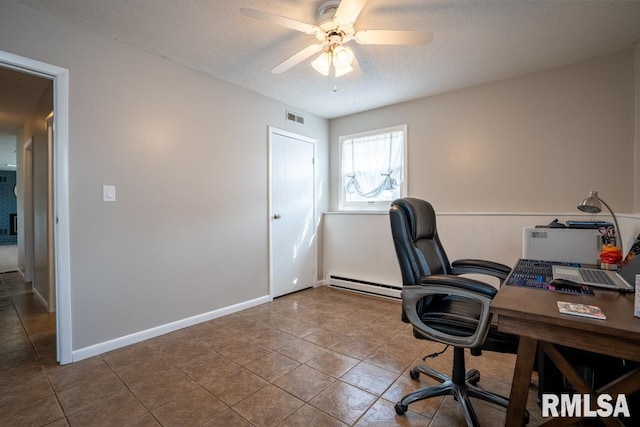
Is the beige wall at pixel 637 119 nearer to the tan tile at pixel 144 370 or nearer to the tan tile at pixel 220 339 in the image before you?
the tan tile at pixel 220 339

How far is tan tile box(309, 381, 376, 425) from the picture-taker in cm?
157

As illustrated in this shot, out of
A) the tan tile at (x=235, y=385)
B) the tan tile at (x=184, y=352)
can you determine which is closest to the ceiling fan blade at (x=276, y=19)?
the tan tile at (x=235, y=385)

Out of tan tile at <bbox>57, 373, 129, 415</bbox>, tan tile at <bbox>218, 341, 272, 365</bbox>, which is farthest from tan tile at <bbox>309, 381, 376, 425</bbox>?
tan tile at <bbox>57, 373, 129, 415</bbox>

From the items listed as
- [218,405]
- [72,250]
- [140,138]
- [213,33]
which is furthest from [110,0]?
[218,405]

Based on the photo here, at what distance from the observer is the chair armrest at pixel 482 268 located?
5.86ft

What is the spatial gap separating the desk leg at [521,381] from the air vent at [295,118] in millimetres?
3431

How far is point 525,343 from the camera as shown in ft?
3.31

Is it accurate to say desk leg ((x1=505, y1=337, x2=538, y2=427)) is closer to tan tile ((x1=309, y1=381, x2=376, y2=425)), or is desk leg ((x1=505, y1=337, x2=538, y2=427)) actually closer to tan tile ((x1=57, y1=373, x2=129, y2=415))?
tan tile ((x1=309, y1=381, x2=376, y2=425))

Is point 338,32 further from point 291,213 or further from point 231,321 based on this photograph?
point 231,321

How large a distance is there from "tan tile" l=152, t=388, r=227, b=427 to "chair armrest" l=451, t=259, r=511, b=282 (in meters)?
1.67

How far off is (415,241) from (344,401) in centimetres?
102

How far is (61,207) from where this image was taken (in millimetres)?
2070

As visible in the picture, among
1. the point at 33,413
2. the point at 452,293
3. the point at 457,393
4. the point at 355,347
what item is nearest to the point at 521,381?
the point at 452,293

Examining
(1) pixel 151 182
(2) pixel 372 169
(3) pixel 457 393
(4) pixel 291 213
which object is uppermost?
(2) pixel 372 169
